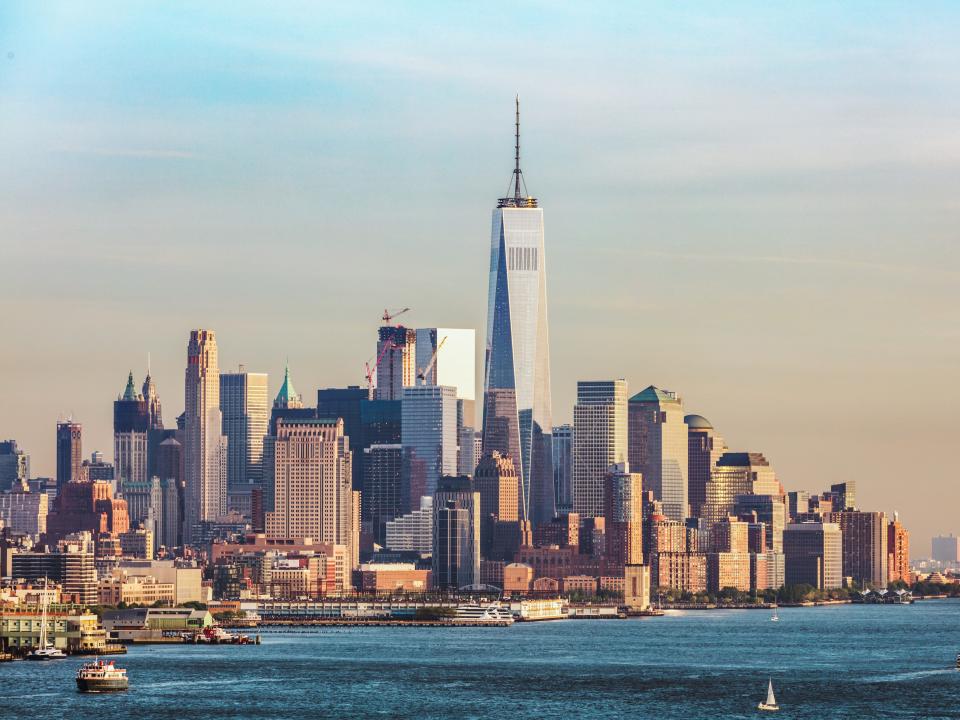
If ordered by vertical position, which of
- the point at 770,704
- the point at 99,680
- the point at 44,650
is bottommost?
the point at 770,704

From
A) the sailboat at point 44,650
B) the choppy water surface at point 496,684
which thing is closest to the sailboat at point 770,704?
the choppy water surface at point 496,684

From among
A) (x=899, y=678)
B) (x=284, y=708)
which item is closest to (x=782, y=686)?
(x=899, y=678)

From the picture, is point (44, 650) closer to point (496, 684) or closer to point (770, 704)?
point (496, 684)

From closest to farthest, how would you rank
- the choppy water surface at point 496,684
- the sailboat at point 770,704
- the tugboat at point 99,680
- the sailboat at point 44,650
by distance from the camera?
the choppy water surface at point 496,684
the sailboat at point 770,704
the tugboat at point 99,680
the sailboat at point 44,650

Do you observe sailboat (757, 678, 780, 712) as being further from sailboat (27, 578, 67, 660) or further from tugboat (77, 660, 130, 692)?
sailboat (27, 578, 67, 660)

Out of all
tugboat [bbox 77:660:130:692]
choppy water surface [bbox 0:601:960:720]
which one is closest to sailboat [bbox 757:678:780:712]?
choppy water surface [bbox 0:601:960:720]

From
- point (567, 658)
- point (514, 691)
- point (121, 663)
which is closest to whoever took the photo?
point (514, 691)

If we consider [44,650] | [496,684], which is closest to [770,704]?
[496,684]

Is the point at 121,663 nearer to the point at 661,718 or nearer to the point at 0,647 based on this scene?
the point at 0,647

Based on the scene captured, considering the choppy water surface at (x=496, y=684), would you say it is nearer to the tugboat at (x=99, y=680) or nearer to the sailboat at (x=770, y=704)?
the sailboat at (x=770, y=704)
